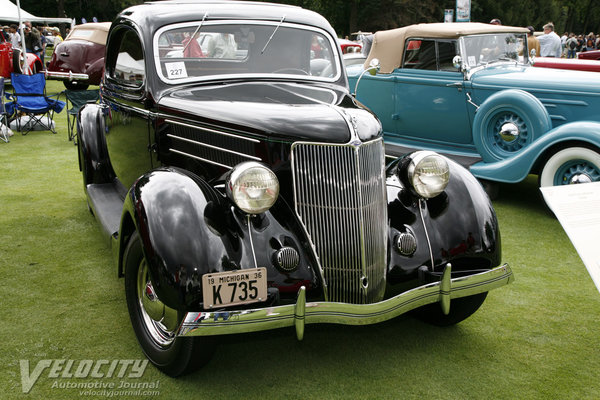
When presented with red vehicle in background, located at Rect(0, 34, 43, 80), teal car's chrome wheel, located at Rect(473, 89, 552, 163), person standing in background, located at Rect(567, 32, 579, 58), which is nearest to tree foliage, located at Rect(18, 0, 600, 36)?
person standing in background, located at Rect(567, 32, 579, 58)

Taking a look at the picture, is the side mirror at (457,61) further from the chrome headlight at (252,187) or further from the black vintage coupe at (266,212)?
the chrome headlight at (252,187)

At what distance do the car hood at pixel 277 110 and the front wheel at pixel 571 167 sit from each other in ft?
8.97

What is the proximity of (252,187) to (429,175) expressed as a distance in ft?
3.37

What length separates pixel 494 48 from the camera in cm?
696

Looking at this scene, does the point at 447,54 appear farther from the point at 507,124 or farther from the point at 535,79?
the point at 507,124

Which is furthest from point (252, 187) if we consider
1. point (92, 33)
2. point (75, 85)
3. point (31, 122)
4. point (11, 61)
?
point (75, 85)

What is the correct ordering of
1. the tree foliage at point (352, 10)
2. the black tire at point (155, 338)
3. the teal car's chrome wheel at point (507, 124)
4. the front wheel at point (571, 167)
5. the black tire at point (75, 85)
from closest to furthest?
the black tire at point (155, 338) < the front wheel at point (571, 167) < the teal car's chrome wheel at point (507, 124) < the black tire at point (75, 85) < the tree foliage at point (352, 10)

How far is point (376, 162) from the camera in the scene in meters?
2.91

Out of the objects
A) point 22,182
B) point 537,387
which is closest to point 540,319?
point 537,387

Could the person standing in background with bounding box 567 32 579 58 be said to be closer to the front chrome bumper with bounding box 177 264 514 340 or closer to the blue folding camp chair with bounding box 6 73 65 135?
the blue folding camp chair with bounding box 6 73 65 135

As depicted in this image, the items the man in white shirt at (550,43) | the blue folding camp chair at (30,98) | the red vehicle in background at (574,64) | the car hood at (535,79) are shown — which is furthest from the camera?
the man in white shirt at (550,43)

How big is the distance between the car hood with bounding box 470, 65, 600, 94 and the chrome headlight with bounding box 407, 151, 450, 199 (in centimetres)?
362

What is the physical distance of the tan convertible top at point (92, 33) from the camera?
14.6 metres

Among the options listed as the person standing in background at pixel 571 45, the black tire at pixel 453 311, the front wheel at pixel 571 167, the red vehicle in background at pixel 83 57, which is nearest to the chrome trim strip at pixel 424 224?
the black tire at pixel 453 311
